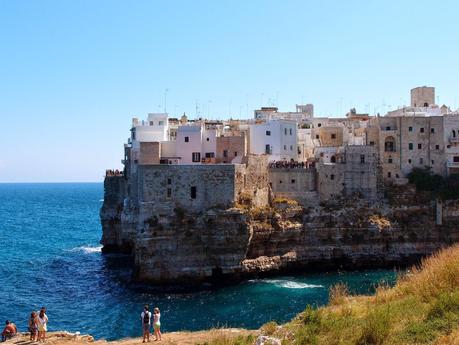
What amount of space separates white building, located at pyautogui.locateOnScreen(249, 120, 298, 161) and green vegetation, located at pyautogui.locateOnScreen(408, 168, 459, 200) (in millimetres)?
11938

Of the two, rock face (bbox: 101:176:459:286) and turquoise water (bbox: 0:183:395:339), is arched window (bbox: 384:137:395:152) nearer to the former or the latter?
rock face (bbox: 101:176:459:286)

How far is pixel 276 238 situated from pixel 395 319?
94.9ft

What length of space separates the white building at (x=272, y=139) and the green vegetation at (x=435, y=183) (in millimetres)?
11938

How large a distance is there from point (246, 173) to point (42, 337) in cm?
2459

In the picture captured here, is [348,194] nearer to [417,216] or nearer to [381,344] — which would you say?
[417,216]

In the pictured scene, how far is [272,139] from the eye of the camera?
51.6m

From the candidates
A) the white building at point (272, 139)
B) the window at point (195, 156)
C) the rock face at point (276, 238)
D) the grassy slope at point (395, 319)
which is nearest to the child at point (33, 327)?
the grassy slope at point (395, 319)

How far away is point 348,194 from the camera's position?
48781 mm

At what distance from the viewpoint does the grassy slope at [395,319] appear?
48.0 feet

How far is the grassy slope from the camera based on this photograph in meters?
14.6

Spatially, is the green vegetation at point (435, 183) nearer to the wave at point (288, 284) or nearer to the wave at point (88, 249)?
the wave at point (288, 284)

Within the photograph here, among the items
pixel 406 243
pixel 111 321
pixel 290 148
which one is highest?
pixel 290 148

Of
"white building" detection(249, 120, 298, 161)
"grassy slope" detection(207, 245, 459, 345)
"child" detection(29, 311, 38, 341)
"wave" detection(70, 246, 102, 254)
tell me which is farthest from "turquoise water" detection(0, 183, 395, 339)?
"white building" detection(249, 120, 298, 161)

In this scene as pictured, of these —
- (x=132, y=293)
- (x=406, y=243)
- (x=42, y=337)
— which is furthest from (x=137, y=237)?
(x=406, y=243)
